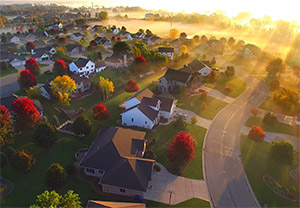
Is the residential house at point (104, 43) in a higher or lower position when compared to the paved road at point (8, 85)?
higher

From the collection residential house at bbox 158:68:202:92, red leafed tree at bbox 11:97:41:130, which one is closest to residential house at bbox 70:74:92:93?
red leafed tree at bbox 11:97:41:130

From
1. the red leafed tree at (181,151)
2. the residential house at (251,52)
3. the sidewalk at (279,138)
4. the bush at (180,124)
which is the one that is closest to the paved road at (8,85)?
the bush at (180,124)

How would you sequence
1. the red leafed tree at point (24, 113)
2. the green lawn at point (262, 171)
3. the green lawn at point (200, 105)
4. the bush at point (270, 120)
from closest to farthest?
the green lawn at point (262, 171) < the red leafed tree at point (24, 113) < the bush at point (270, 120) < the green lawn at point (200, 105)

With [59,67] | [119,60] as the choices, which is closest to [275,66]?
[119,60]

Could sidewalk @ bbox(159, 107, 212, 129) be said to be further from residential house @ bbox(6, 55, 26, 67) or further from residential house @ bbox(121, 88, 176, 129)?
residential house @ bbox(6, 55, 26, 67)

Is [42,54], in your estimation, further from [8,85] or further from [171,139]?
[171,139]

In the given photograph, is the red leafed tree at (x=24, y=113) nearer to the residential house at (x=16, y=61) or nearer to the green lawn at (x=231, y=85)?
the residential house at (x=16, y=61)

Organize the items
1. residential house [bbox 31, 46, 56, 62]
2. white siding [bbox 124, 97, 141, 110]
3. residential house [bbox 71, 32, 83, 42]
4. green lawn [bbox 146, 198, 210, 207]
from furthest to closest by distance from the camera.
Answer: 1. residential house [bbox 71, 32, 83, 42]
2. residential house [bbox 31, 46, 56, 62]
3. white siding [bbox 124, 97, 141, 110]
4. green lawn [bbox 146, 198, 210, 207]
